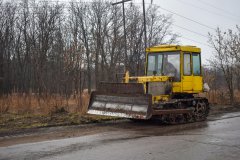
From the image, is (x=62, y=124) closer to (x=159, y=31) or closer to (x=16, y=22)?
(x=159, y=31)

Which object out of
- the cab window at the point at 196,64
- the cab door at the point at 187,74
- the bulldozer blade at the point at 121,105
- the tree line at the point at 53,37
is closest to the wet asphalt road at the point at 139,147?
the bulldozer blade at the point at 121,105

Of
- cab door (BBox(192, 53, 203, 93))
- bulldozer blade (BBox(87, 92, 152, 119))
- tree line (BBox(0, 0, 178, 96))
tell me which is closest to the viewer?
bulldozer blade (BBox(87, 92, 152, 119))

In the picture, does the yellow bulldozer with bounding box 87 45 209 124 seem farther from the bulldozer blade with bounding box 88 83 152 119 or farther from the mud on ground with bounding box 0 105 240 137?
the mud on ground with bounding box 0 105 240 137

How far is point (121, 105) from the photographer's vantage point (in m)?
14.0

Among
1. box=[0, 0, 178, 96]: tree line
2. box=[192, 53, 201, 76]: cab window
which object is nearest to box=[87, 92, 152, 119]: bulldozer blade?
box=[192, 53, 201, 76]: cab window

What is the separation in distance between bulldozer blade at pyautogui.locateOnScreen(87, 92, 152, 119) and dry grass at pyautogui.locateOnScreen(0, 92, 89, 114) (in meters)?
2.09

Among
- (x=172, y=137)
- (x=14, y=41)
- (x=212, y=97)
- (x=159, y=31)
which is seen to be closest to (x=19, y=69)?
(x=14, y=41)

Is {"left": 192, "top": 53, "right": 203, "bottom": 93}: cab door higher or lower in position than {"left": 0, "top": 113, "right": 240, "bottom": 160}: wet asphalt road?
higher

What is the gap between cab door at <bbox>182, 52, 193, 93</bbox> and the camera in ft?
48.6

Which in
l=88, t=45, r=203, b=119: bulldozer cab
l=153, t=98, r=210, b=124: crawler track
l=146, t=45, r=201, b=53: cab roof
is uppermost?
l=146, t=45, r=201, b=53: cab roof

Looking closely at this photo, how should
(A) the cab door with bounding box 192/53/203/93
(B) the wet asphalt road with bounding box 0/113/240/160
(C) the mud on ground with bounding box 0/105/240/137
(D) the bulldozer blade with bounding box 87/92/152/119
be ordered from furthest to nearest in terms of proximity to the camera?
(A) the cab door with bounding box 192/53/203/93 → (D) the bulldozer blade with bounding box 87/92/152/119 → (C) the mud on ground with bounding box 0/105/240/137 → (B) the wet asphalt road with bounding box 0/113/240/160

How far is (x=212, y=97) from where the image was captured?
25578 mm

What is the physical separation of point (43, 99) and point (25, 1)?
32340mm

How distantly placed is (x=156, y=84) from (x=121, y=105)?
1742 mm
